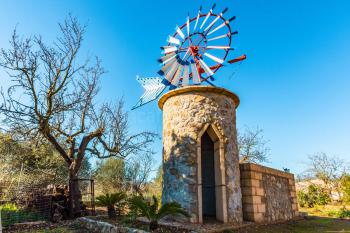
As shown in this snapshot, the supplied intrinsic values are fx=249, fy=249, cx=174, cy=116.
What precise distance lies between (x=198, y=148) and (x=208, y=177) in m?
2.69

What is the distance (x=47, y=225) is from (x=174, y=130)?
233 inches

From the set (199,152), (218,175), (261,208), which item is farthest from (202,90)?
(261,208)

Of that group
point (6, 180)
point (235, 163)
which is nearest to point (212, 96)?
point (235, 163)

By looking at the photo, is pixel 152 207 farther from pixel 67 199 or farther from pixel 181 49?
pixel 181 49

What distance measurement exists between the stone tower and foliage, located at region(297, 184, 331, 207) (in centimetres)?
1439

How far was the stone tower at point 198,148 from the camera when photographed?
26.5 ft

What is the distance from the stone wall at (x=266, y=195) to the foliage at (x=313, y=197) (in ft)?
29.7

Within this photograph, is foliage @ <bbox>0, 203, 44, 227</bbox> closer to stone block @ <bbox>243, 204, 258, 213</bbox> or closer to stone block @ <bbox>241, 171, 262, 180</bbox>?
stone block @ <bbox>243, 204, 258, 213</bbox>

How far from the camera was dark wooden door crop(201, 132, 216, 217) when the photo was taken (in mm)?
10133

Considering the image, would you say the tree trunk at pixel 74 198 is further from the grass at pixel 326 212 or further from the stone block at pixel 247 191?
the grass at pixel 326 212

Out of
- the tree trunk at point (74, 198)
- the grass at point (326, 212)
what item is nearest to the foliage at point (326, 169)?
the grass at point (326, 212)

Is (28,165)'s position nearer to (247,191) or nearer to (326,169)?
(247,191)

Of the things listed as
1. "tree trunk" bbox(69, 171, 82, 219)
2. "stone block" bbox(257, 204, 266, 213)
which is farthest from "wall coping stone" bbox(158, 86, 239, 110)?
"tree trunk" bbox(69, 171, 82, 219)

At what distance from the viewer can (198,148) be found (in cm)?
841
